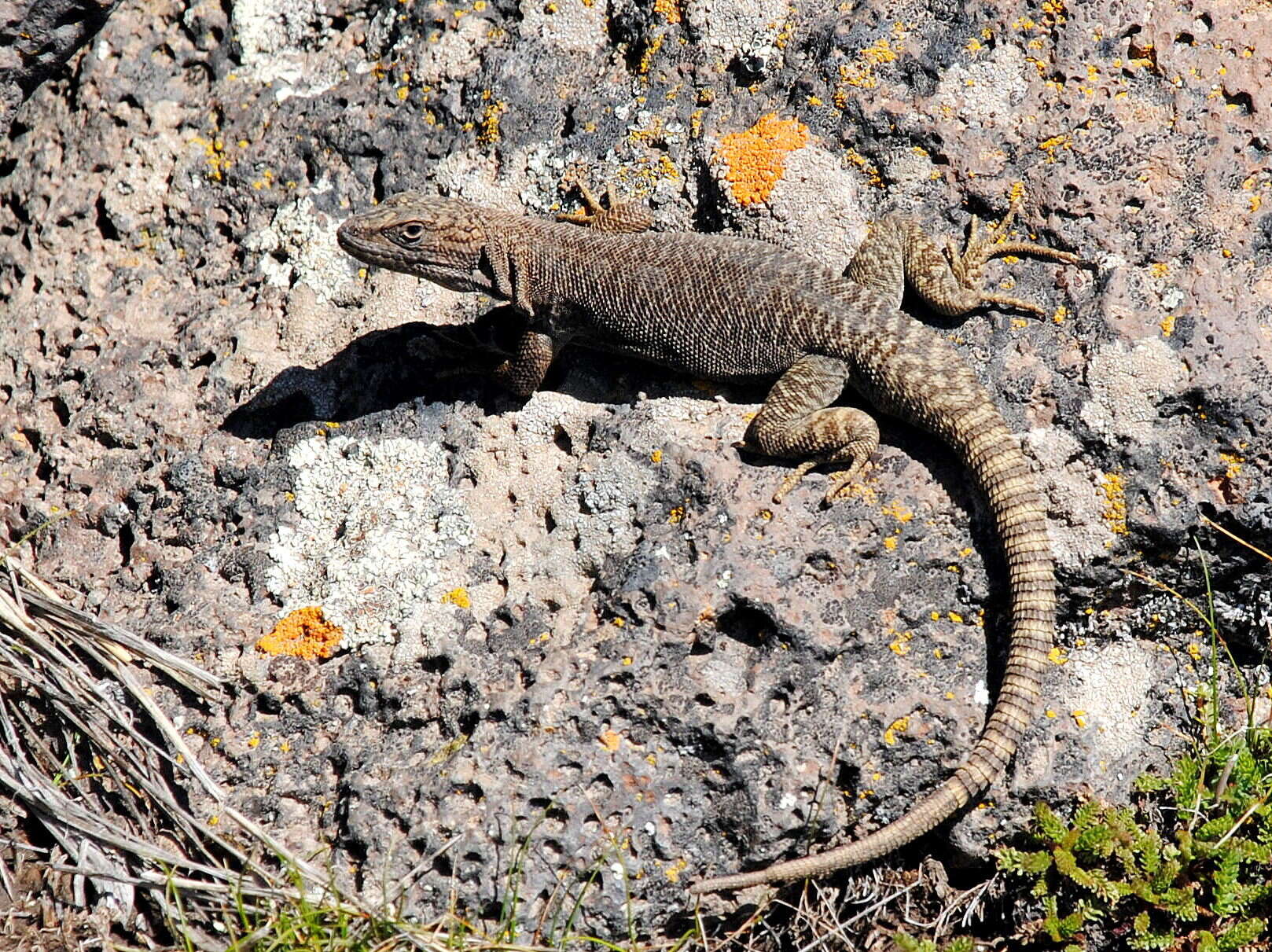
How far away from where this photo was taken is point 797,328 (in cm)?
389

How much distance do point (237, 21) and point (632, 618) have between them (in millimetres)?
3514

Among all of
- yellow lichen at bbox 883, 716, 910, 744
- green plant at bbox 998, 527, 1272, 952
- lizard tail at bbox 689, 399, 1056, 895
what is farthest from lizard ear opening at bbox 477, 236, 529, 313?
green plant at bbox 998, 527, 1272, 952

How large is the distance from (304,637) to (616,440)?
1296 mm

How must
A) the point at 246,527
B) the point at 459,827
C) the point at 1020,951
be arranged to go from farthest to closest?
1. the point at 246,527
2. the point at 1020,951
3. the point at 459,827

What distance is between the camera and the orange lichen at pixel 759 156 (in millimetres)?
4184

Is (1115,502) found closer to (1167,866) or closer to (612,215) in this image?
(1167,866)

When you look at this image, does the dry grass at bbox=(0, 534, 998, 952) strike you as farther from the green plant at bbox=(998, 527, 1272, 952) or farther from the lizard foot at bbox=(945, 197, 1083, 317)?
the lizard foot at bbox=(945, 197, 1083, 317)

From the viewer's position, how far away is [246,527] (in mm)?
3928

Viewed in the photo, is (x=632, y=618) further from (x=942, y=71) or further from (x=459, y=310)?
(x=942, y=71)

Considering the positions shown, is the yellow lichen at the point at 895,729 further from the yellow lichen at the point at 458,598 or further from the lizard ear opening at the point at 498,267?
the lizard ear opening at the point at 498,267

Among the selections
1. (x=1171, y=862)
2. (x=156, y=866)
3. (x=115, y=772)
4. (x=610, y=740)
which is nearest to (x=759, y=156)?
(x=610, y=740)

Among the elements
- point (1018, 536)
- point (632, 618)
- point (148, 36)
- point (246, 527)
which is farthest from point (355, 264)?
point (1018, 536)

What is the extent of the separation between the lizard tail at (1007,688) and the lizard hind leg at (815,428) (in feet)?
1.51

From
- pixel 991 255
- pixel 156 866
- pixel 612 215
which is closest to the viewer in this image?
pixel 156 866
